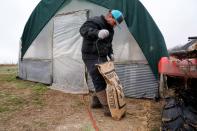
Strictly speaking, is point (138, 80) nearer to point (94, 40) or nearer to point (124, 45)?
point (124, 45)

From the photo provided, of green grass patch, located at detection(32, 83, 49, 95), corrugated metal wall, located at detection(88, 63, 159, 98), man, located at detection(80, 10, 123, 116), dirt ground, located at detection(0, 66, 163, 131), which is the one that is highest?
man, located at detection(80, 10, 123, 116)

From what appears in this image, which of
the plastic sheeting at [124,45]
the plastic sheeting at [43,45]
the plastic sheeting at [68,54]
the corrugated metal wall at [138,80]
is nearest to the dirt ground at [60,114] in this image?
the corrugated metal wall at [138,80]

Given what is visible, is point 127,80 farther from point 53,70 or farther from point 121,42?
point 53,70

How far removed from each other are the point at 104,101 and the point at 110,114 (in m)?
0.27

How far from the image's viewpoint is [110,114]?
6.20 metres

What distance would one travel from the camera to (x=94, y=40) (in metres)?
6.30

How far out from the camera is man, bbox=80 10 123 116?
6098mm

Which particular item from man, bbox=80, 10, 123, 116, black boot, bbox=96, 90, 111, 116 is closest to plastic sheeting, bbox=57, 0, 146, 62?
man, bbox=80, 10, 123, 116

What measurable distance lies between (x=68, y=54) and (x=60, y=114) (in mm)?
2915

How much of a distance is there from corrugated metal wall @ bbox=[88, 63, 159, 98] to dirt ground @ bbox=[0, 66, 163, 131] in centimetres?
23

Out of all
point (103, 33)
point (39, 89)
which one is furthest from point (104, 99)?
point (39, 89)

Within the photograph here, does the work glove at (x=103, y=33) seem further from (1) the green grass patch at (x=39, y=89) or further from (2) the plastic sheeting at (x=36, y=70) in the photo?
(2) the plastic sheeting at (x=36, y=70)

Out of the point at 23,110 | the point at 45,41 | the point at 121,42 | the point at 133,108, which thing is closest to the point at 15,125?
the point at 23,110

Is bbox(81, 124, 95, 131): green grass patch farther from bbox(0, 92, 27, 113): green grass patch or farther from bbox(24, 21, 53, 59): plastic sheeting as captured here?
bbox(24, 21, 53, 59): plastic sheeting
